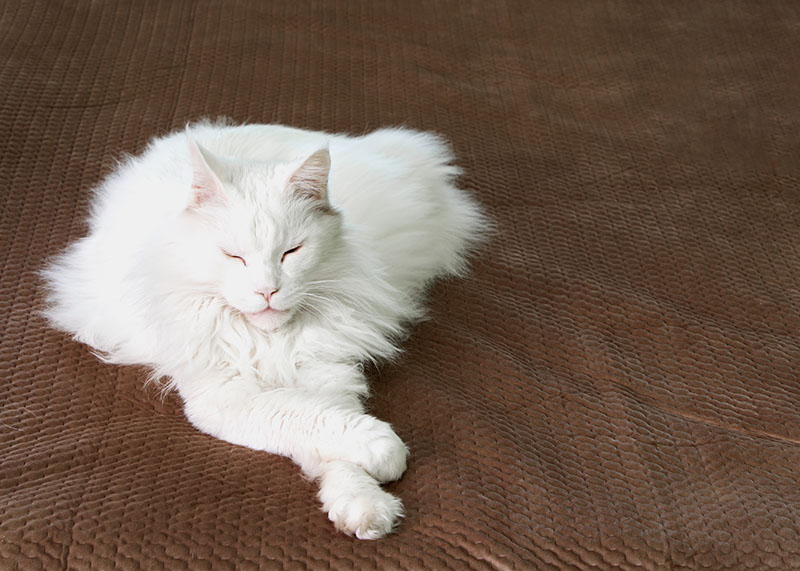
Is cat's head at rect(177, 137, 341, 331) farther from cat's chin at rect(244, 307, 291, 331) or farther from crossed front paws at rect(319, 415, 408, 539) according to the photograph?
crossed front paws at rect(319, 415, 408, 539)

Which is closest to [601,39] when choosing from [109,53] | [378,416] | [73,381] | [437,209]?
[437,209]

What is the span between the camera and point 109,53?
254cm

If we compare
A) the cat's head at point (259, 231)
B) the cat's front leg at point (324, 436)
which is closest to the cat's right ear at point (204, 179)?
the cat's head at point (259, 231)

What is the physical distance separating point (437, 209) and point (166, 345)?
75cm

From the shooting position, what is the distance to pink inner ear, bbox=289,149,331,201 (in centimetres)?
137

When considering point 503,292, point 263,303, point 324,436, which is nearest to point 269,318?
point 263,303

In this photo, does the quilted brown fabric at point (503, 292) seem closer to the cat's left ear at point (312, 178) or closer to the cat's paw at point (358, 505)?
the cat's paw at point (358, 505)

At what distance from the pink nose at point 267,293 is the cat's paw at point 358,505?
0.97ft

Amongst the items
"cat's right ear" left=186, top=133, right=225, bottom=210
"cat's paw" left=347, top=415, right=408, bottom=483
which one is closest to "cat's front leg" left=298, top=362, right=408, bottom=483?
"cat's paw" left=347, top=415, right=408, bottom=483

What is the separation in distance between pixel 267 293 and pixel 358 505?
366mm

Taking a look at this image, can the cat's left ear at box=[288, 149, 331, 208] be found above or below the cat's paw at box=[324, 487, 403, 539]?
above

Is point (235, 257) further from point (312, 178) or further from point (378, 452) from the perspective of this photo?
point (378, 452)

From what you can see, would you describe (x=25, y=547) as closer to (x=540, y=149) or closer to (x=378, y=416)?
(x=378, y=416)

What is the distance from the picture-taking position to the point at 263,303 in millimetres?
1362
